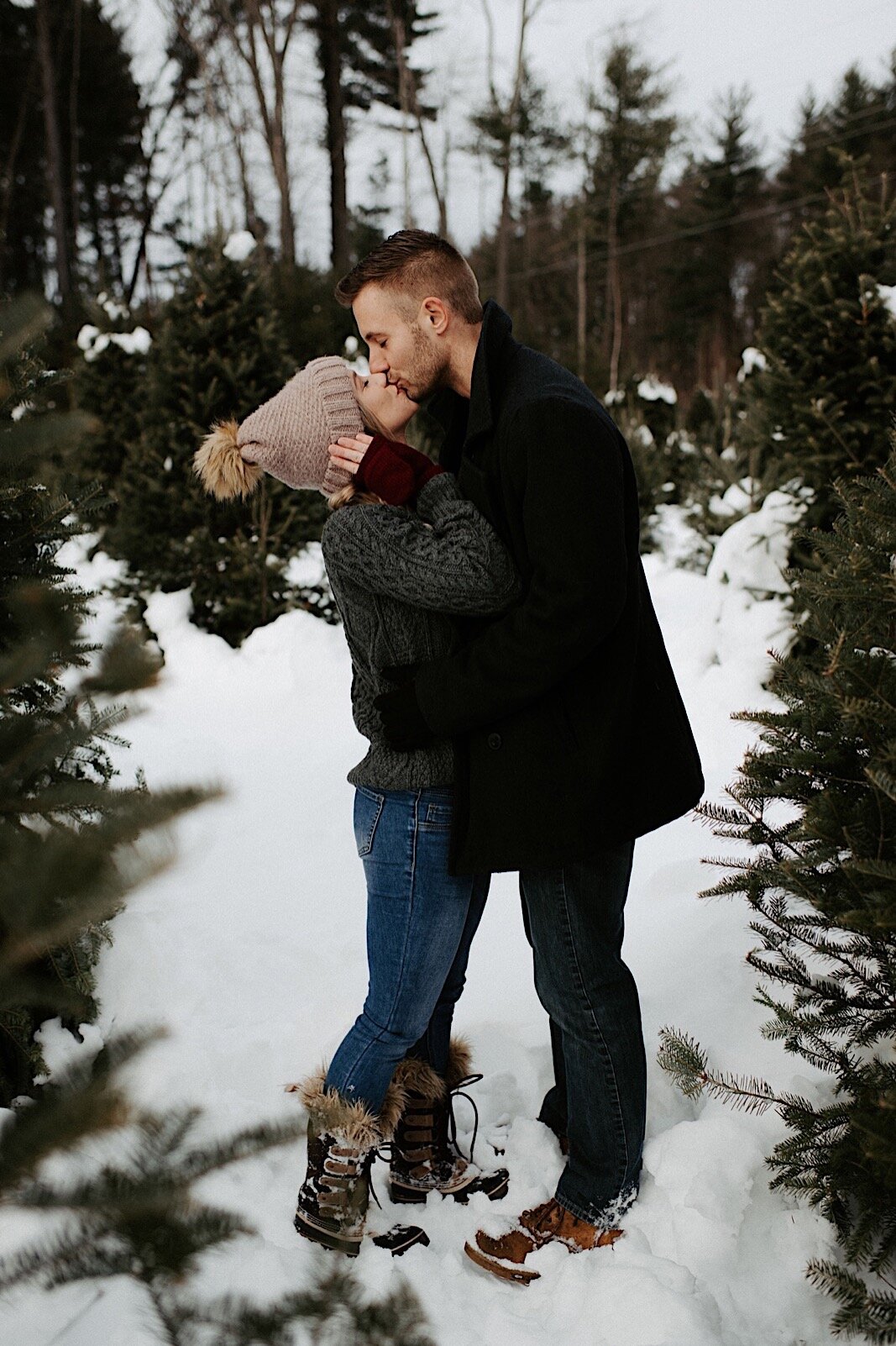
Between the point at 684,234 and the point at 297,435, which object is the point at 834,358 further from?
the point at 684,234

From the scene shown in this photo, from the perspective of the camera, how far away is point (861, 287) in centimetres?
566

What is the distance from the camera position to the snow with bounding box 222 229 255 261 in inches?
310

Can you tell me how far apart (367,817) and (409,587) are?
0.50 m

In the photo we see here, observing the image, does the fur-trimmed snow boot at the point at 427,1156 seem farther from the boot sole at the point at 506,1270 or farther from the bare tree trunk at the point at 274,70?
the bare tree trunk at the point at 274,70

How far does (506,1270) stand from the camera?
6.59ft

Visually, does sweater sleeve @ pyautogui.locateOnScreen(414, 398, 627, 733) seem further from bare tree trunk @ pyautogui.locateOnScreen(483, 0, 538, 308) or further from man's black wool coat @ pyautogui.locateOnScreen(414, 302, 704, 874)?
bare tree trunk @ pyautogui.locateOnScreen(483, 0, 538, 308)

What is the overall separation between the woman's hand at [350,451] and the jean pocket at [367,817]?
64 cm

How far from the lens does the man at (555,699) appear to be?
1.76 meters

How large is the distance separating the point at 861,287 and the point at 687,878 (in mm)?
3880

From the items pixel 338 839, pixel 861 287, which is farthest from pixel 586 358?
pixel 338 839

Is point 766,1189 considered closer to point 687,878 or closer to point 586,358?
point 687,878

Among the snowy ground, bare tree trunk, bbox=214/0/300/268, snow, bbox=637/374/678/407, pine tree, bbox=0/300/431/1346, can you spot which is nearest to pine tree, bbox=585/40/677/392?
snow, bbox=637/374/678/407

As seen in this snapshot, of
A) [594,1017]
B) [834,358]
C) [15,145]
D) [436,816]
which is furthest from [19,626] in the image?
[15,145]

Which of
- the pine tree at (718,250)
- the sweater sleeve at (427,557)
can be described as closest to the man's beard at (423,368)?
the sweater sleeve at (427,557)
